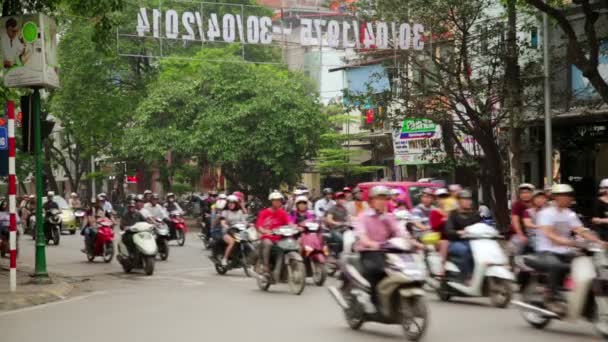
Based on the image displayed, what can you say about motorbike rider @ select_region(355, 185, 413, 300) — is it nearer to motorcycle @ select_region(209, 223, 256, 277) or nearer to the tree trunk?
motorcycle @ select_region(209, 223, 256, 277)

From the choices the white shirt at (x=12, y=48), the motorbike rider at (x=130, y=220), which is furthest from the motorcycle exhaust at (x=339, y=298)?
the motorbike rider at (x=130, y=220)

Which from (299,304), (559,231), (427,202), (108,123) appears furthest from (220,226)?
(108,123)

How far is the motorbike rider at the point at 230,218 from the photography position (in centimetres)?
1819

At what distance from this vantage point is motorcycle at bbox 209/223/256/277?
58.1ft

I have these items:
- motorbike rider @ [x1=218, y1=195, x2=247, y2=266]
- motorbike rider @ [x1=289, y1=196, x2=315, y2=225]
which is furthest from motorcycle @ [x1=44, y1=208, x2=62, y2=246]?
motorbike rider @ [x1=289, y1=196, x2=315, y2=225]

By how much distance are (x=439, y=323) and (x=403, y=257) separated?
169cm

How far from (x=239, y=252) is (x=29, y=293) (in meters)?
4.87

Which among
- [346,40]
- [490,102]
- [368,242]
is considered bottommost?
[368,242]

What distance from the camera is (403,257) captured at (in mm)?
9570

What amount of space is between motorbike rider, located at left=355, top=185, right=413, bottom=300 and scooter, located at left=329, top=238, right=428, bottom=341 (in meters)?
0.10

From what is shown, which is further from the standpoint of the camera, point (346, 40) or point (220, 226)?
point (346, 40)

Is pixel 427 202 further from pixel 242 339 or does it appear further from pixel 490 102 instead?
pixel 242 339

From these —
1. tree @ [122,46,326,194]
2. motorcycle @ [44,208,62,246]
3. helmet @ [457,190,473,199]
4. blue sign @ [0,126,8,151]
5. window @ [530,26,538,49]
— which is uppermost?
window @ [530,26,538,49]

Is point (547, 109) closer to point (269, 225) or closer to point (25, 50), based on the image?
point (269, 225)
